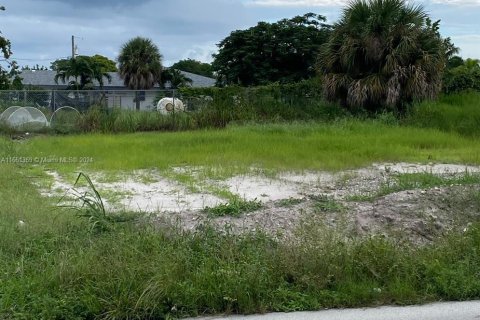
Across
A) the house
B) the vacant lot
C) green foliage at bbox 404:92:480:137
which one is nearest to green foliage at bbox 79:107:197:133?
the house

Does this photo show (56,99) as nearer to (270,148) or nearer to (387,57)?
(270,148)

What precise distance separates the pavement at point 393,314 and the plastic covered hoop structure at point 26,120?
18740 mm

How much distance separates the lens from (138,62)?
144 feet

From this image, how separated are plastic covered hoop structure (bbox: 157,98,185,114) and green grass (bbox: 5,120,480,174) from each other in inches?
180

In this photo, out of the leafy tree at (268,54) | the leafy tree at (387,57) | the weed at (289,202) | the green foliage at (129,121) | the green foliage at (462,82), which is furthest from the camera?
the leafy tree at (268,54)

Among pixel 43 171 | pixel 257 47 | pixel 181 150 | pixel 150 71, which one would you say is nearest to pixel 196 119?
pixel 181 150

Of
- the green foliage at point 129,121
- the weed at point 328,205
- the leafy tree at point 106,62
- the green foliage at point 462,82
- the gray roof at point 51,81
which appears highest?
the leafy tree at point 106,62

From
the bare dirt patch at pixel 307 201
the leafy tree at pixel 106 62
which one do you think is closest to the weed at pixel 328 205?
the bare dirt patch at pixel 307 201

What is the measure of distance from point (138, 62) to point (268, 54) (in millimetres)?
10753

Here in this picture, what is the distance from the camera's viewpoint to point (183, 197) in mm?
9242

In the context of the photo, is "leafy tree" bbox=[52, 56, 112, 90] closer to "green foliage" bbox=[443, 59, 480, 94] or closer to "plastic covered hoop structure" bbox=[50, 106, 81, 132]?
"plastic covered hoop structure" bbox=[50, 106, 81, 132]

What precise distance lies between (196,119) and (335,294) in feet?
60.5

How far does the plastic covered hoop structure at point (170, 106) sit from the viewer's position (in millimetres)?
23694

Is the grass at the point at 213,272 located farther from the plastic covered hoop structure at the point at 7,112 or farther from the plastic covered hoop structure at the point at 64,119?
the plastic covered hoop structure at the point at 7,112
